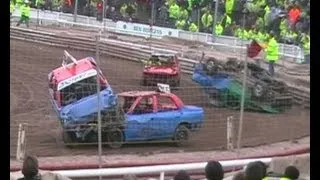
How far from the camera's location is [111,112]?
1320 cm

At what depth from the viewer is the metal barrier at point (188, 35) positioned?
27.1m

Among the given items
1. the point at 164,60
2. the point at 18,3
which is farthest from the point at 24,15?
the point at 164,60

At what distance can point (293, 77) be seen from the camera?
886 inches

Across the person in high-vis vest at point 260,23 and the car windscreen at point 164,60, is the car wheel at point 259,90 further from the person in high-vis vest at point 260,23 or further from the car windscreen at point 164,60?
the person in high-vis vest at point 260,23

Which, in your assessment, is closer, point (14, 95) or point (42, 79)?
point (14, 95)

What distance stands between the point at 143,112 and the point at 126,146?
2.66 ft

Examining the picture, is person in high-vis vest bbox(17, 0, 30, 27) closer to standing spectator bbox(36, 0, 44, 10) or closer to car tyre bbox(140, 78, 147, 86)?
standing spectator bbox(36, 0, 44, 10)

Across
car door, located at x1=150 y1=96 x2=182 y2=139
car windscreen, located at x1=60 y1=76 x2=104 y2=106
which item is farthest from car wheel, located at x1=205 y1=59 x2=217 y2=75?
car windscreen, located at x1=60 y1=76 x2=104 y2=106

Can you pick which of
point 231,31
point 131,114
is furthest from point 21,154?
point 231,31

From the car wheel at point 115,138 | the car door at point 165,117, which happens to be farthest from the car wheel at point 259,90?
the car wheel at point 115,138

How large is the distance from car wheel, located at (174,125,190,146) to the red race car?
672 cm
